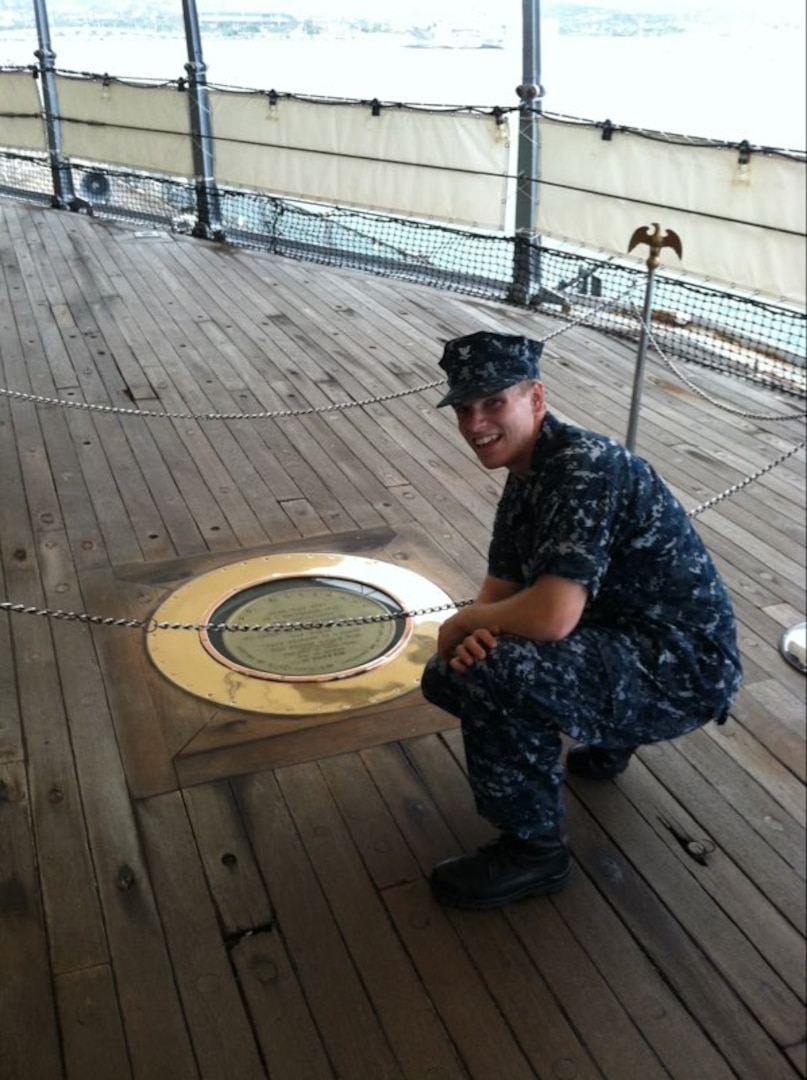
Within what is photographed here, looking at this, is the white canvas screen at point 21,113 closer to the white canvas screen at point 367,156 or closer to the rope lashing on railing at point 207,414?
the white canvas screen at point 367,156

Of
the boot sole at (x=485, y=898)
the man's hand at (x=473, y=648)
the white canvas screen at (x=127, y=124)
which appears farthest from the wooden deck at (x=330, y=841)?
the white canvas screen at (x=127, y=124)

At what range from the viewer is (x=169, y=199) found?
9.76m

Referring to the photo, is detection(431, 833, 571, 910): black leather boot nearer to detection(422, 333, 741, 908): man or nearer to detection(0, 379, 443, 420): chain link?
detection(422, 333, 741, 908): man

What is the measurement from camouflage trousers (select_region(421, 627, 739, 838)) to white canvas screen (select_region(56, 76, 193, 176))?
26.9 ft

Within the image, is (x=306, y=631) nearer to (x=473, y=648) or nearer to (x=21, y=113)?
(x=473, y=648)

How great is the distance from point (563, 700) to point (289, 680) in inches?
46.9

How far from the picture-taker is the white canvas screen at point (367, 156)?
23.2 feet

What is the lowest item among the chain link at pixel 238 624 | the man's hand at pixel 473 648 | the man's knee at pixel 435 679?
the chain link at pixel 238 624

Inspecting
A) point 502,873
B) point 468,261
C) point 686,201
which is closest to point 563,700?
point 502,873

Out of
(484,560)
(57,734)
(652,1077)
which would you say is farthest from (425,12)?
(652,1077)

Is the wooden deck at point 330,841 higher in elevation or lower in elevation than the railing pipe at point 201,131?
lower

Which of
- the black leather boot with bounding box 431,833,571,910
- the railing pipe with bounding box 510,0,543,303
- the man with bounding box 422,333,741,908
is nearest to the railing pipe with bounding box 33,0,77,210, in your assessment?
the railing pipe with bounding box 510,0,543,303

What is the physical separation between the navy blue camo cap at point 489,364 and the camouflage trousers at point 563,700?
506 millimetres

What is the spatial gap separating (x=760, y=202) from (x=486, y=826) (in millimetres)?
4462
